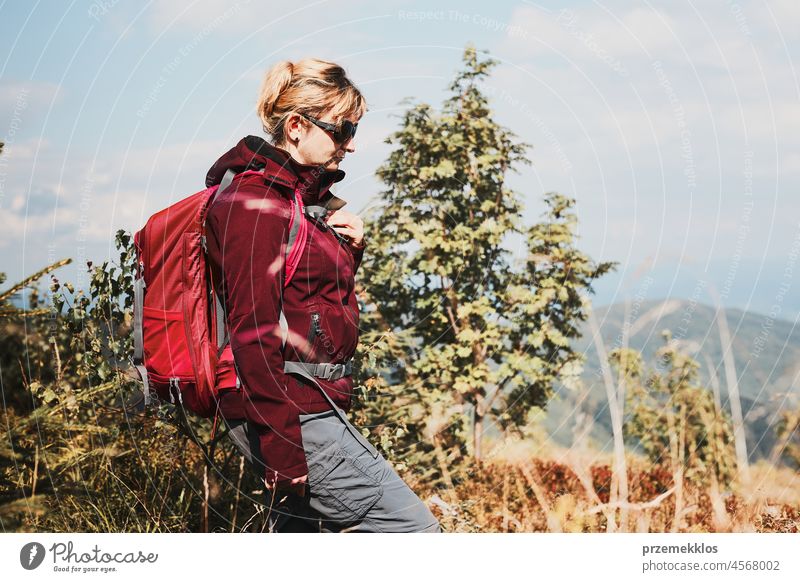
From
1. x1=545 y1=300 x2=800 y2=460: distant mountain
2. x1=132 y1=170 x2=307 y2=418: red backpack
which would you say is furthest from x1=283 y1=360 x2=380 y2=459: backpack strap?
x1=545 y1=300 x2=800 y2=460: distant mountain

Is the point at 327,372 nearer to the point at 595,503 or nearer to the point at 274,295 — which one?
the point at 274,295

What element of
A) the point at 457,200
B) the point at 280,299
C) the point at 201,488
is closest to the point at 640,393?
the point at 457,200

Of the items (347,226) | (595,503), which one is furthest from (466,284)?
(347,226)

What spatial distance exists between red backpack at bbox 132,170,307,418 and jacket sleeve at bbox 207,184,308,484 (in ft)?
0.63

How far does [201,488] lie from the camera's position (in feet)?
14.0

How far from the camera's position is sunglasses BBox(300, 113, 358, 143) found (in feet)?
8.99

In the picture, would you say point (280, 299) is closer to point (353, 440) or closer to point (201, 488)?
point (353, 440)

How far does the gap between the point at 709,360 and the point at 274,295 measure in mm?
2435

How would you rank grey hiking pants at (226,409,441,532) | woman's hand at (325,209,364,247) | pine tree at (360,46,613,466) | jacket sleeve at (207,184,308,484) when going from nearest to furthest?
jacket sleeve at (207,184,308,484) → grey hiking pants at (226,409,441,532) → woman's hand at (325,209,364,247) → pine tree at (360,46,613,466)

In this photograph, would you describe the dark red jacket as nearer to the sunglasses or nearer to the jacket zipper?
the jacket zipper

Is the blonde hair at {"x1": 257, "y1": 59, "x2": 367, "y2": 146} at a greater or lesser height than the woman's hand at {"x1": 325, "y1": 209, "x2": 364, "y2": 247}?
greater

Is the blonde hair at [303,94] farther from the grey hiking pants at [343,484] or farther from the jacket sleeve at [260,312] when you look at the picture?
the grey hiking pants at [343,484]

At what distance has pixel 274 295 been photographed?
242cm
